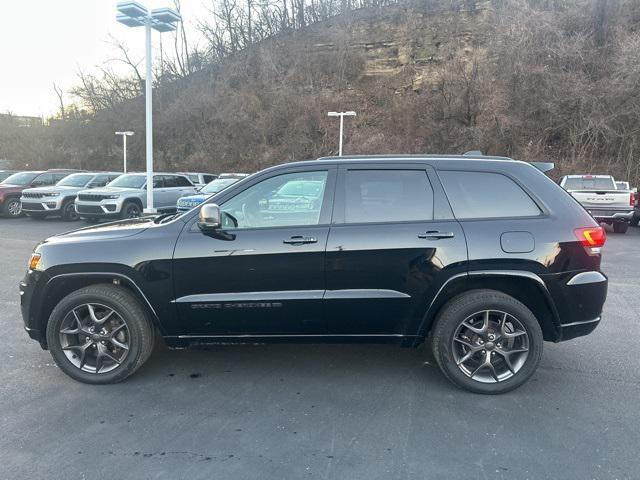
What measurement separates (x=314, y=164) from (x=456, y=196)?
1.15 m

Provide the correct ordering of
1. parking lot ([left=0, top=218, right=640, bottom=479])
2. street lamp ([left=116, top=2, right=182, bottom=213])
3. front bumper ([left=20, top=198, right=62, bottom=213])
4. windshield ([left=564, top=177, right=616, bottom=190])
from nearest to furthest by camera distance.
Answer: parking lot ([left=0, top=218, right=640, bottom=479]) → street lamp ([left=116, top=2, right=182, bottom=213]) → windshield ([left=564, top=177, right=616, bottom=190]) → front bumper ([left=20, top=198, right=62, bottom=213])

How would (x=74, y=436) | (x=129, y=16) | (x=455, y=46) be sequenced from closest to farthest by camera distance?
(x=74, y=436)
(x=129, y=16)
(x=455, y=46)

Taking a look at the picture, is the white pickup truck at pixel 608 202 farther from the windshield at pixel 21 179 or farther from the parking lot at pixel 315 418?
the windshield at pixel 21 179

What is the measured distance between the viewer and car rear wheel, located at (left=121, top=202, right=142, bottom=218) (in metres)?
14.8

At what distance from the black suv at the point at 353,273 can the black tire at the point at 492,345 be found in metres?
0.01

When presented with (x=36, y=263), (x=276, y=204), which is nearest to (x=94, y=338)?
(x=36, y=263)

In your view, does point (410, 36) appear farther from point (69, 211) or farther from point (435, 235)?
point (435, 235)

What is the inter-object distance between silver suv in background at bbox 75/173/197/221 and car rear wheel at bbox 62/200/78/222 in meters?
1.20

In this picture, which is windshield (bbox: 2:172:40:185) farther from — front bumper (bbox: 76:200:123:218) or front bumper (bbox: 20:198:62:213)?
front bumper (bbox: 76:200:123:218)

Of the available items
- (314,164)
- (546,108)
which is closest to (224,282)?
(314,164)

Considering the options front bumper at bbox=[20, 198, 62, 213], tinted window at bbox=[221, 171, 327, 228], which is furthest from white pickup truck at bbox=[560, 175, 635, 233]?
front bumper at bbox=[20, 198, 62, 213]

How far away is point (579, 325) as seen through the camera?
3.72 m

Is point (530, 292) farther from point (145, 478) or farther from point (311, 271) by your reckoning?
point (145, 478)

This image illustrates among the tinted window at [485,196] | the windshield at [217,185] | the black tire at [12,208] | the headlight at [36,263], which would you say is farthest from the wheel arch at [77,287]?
the black tire at [12,208]
